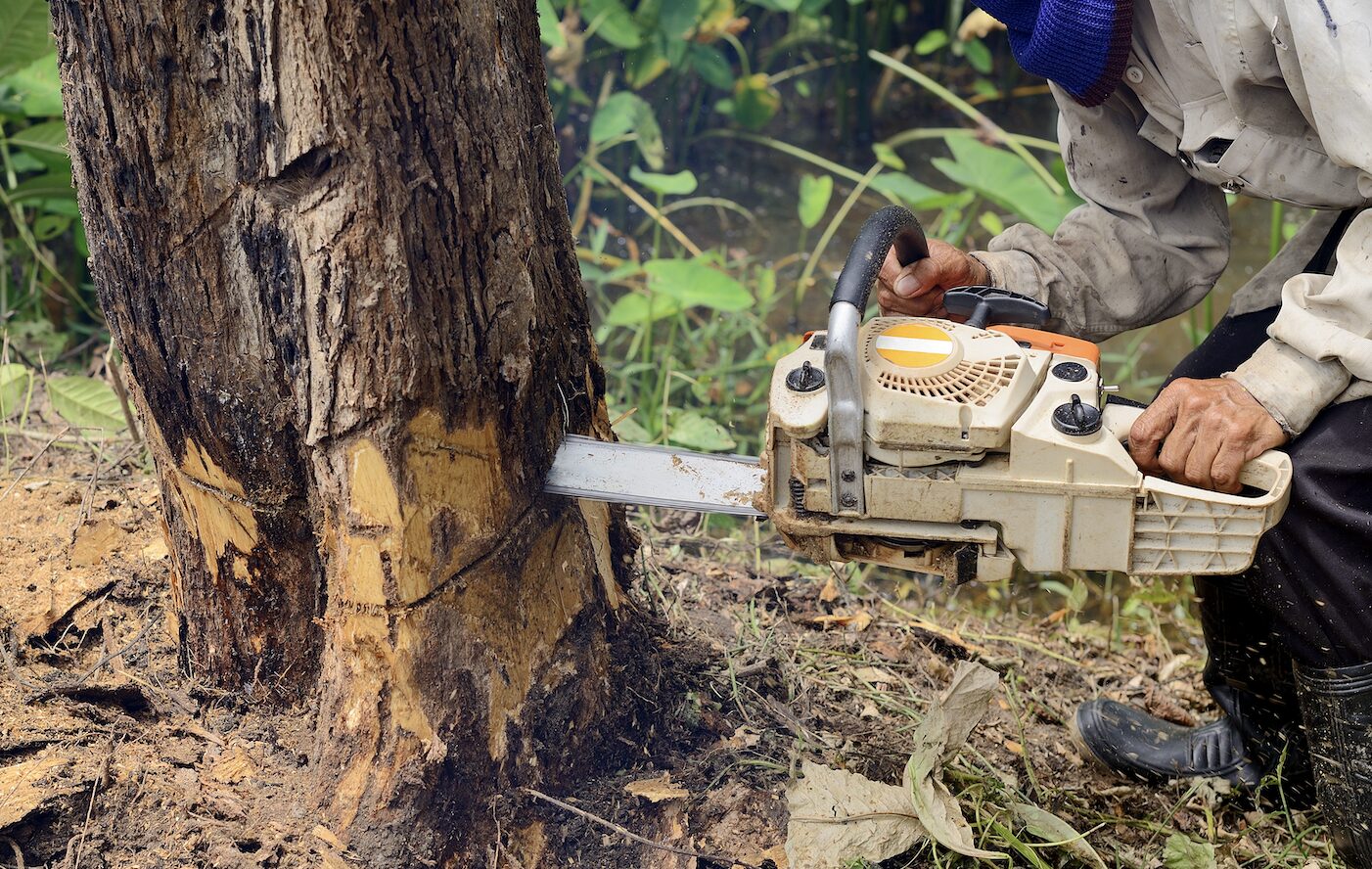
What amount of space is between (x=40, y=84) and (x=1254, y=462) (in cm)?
316

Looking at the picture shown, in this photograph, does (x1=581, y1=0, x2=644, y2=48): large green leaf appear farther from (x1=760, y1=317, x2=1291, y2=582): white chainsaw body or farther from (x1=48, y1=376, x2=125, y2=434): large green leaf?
(x1=760, y1=317, x2=1291, y2=582): white chainsaw body

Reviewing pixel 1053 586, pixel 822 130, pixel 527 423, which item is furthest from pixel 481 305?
pixel 822 130

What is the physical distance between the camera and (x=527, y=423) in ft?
5.66

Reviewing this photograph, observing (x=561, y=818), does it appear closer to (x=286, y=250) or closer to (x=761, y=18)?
(x=286, y=250)

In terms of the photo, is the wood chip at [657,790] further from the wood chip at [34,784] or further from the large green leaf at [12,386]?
the large green leaf at [12,386]

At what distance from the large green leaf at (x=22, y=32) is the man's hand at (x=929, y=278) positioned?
2.35 meters

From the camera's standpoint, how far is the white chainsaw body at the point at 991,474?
148 cm

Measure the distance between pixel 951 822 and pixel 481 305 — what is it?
1.09 metres

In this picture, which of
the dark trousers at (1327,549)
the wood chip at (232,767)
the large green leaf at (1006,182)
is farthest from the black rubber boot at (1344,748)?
the wood chip at (232,767)

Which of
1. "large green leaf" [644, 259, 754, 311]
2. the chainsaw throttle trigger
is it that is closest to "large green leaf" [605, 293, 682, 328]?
"large green leaf" [644, 259, 754, 311]

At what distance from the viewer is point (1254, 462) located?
1.60m

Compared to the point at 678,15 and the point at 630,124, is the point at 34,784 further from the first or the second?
the point at 678,15

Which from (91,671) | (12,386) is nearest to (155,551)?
(91,671)

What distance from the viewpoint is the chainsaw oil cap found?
154 cm
